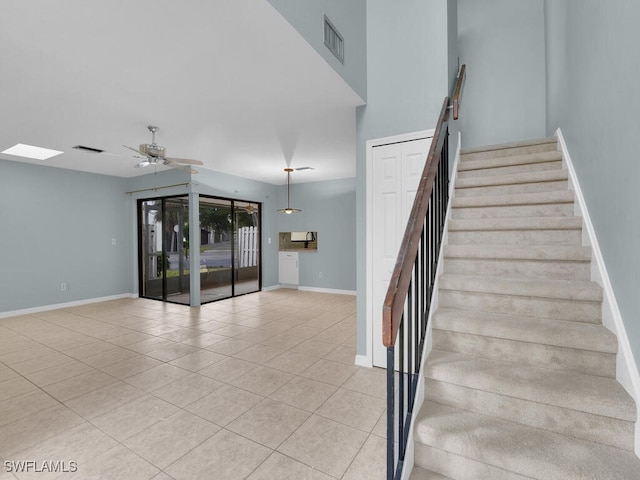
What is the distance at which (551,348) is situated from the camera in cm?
169

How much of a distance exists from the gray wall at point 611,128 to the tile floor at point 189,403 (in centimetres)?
170

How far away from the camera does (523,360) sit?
173 cm

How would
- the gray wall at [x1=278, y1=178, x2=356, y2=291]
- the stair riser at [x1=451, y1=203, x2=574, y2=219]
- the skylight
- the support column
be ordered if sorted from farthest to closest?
the gray wall at [x1=278, y1=178, x2=356, y2=291] < the support column < the skylight < the stair riser at [x1=451, y1=203, x2=574, y2=219]

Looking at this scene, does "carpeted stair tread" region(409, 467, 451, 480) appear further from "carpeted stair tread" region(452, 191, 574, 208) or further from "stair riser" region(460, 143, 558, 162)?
"stair riser" region(460, 143, 558, 162)

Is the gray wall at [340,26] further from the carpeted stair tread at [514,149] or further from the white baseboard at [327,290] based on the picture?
the white baseboard at [327,290]

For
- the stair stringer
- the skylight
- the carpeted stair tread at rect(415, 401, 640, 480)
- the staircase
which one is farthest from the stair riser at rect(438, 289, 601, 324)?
the skylight

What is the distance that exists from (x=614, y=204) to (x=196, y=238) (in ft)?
19.1

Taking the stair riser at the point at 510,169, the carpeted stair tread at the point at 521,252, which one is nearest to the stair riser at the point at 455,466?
the carpeted stair tread at the point at 521,252

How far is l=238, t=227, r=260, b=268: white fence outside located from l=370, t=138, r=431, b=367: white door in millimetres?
5020

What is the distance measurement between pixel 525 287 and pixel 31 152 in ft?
22.6

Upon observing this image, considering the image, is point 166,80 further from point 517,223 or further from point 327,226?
point 327,226

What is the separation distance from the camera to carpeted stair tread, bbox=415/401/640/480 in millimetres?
1237

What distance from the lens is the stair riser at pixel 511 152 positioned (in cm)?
326

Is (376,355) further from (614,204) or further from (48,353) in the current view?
(48,353)
